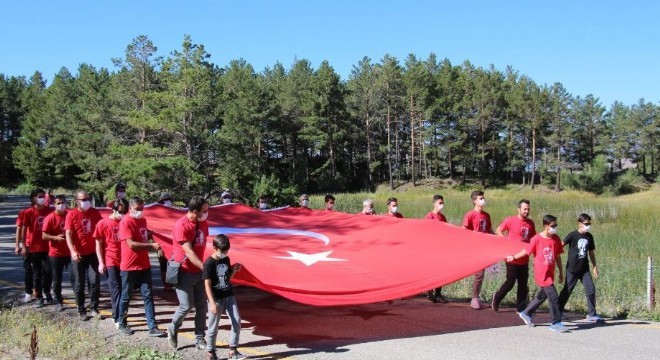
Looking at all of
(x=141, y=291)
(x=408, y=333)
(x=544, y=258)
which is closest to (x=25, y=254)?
(x=141, y=291)

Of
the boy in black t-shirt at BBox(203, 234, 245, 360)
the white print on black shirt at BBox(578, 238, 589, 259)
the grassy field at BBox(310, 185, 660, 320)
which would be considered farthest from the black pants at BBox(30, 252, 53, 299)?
the white print on black shirt at BBox(578, 238, 589, 259)

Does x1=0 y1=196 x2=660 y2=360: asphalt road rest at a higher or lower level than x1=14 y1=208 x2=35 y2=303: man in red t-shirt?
lower

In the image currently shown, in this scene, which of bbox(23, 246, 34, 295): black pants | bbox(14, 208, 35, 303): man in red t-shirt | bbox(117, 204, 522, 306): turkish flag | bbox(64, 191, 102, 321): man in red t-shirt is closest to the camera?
bbox(117, 204, 522, 306): turkish flag

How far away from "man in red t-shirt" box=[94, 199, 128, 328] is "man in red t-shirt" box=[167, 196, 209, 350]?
133 cm

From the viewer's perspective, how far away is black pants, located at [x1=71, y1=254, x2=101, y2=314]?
27.5 ft

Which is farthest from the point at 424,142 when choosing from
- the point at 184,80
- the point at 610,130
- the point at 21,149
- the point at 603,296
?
the point at 603,296

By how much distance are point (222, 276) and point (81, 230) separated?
3.16m

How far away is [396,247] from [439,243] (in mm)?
669

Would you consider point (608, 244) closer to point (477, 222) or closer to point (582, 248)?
point (477, 222)

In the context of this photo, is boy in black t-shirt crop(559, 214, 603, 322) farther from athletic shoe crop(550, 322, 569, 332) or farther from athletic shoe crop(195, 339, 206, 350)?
athletic shoe crop(195, 339, 206, 350)

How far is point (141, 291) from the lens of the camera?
7535mm

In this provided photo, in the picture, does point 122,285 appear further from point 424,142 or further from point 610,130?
point 610,130

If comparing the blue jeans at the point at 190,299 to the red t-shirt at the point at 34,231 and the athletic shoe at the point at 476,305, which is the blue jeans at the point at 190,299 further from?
the athletic shoe at the point at 476,305

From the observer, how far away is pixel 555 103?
220 feet
